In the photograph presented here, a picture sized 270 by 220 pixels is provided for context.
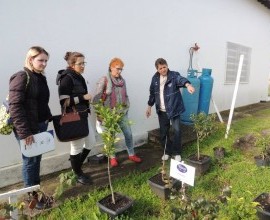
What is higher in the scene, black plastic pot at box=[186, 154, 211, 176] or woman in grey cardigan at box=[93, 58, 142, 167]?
woman in grey cardigan at box=[93, 58, 142, 167]

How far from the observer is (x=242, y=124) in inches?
271

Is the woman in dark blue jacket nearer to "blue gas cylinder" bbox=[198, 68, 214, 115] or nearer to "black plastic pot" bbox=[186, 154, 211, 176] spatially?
"black plastic pot" bbox=[186, 154, 211, 176]

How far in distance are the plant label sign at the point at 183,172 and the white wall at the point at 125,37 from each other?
6.58ft

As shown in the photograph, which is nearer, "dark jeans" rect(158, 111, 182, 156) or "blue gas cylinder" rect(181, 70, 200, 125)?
→ "dark jeans" rect(158, 111, 182, 156)

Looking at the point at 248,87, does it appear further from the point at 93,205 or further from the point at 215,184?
the point at 93,205

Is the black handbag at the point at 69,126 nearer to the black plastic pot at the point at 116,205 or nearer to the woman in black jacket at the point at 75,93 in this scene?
the woman in black jacket at the point at 75,93

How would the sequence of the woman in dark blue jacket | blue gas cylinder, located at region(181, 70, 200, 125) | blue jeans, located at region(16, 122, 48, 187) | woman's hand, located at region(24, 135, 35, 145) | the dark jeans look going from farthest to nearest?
blue gas cylinder, located at region(181, 70, 200, 125), the dark jeans, the woman in dark blue jacket, blue jeans, located at region(16, 122, 48, 187), woman's hand, located at region(24, 135, 35, 145)

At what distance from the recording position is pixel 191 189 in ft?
12.5

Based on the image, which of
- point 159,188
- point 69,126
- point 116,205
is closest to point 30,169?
point 69,126

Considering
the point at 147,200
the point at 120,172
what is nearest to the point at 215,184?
the point at 147,200

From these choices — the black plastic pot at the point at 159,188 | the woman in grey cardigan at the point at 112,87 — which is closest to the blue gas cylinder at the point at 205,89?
the woman in grey cardigan at the point at 112,87

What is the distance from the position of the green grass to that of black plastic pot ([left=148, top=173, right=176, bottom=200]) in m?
0.06

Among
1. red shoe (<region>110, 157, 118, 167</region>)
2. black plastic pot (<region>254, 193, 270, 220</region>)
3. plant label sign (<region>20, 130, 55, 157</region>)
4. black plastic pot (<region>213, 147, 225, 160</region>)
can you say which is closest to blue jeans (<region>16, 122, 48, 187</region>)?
plant label sign (<region>20, 130, 55, 157</region>)

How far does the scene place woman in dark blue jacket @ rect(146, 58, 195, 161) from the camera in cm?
451
